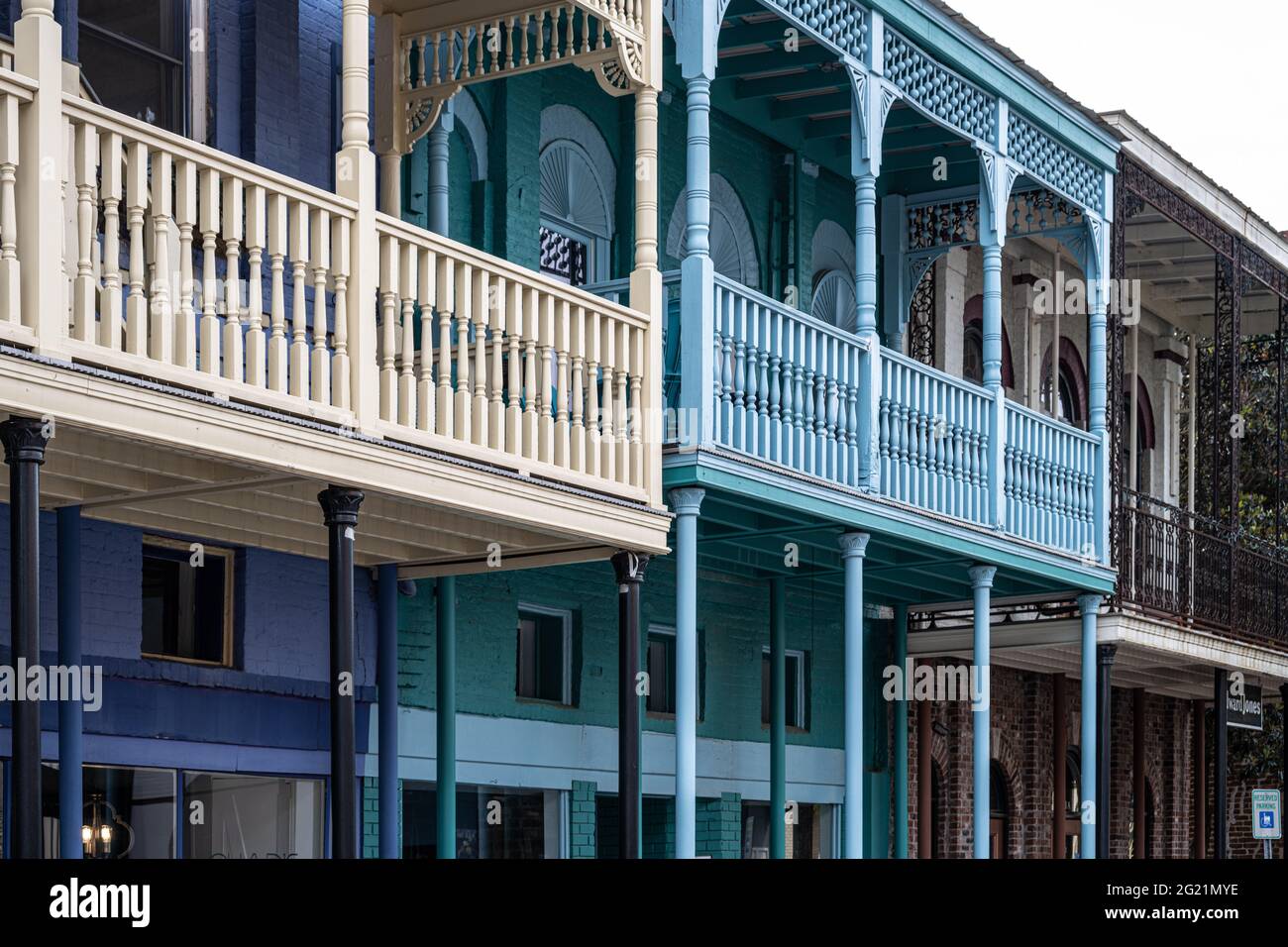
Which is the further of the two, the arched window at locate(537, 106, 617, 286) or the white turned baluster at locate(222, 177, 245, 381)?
the arched window at locate(537, 106, 617, 286)

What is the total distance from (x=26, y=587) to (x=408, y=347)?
2.52m

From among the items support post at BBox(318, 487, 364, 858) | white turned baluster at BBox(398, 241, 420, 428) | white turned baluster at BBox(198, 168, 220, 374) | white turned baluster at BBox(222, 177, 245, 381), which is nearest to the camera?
white turned baluster at BBox(198, 168, 220, 374)

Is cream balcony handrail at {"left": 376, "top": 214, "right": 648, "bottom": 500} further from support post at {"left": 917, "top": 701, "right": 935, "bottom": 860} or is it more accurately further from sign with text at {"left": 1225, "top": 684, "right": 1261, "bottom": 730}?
sign with text at {"left": 1225, "top": 684, "right": 1261, "bottom": 730}

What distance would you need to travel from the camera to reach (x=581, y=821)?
557 inches

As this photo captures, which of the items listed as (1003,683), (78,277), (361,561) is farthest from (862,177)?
(1003,683)

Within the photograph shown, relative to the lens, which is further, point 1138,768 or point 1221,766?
point 1138,768

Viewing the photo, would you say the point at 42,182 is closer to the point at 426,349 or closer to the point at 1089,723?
the point at 426,349

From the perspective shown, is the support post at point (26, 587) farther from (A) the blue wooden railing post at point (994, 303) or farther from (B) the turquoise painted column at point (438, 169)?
(A) the blue wooden railing post at point (994, 303)

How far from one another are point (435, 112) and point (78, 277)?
14.8 ft

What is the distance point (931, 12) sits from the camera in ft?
46.8

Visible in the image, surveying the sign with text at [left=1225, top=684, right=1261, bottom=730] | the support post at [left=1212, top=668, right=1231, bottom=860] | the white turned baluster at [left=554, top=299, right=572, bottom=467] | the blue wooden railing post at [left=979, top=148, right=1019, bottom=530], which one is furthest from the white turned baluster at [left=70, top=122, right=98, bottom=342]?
the sign with text at [left=1225, top=684, right=1261, bottom=730]

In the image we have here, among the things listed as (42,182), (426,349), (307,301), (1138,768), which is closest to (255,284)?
(426,349)

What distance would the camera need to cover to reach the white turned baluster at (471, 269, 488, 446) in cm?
1036
